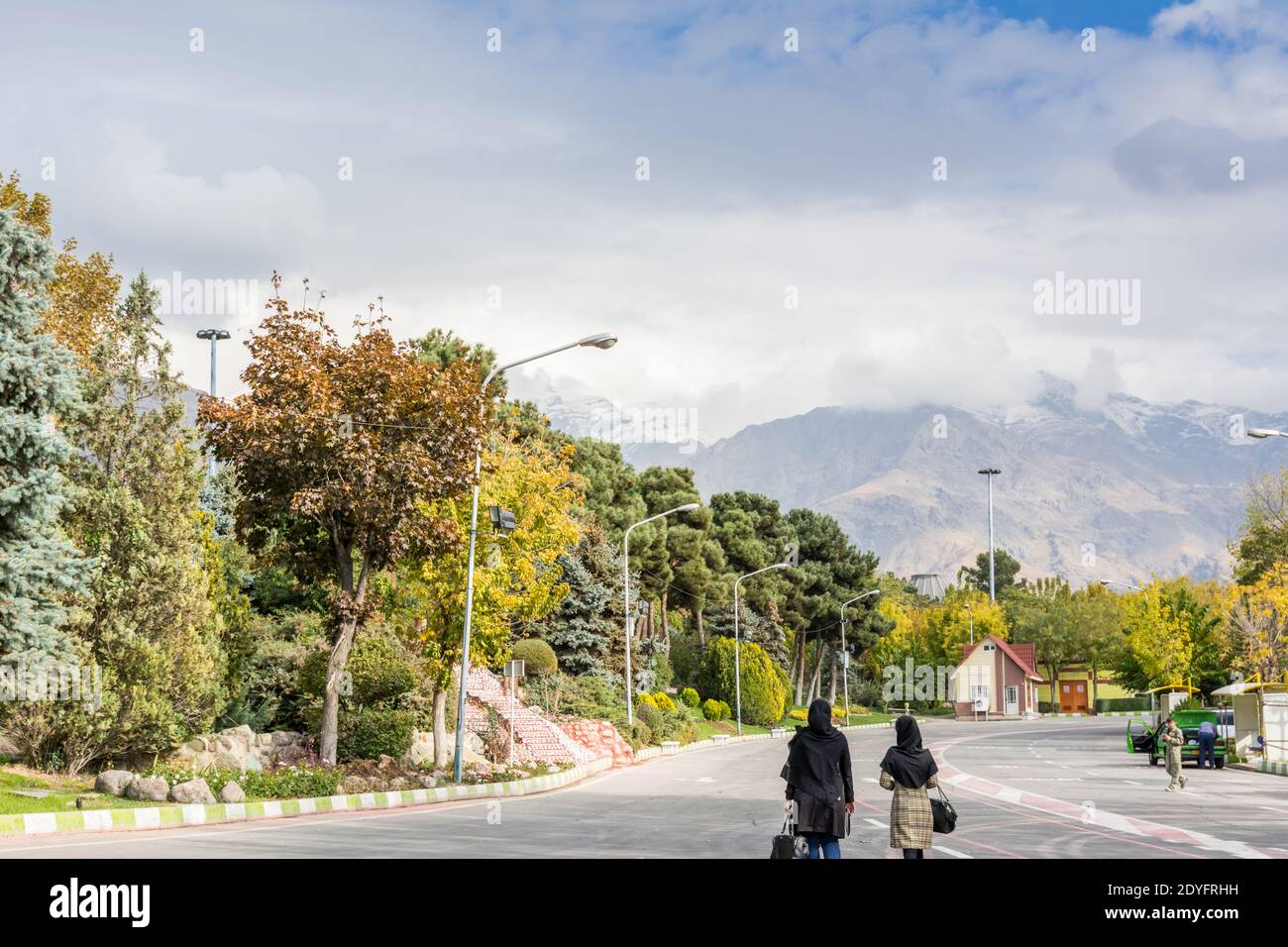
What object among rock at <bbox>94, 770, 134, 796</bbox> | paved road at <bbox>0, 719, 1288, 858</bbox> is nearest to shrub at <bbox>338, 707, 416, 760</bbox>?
paved road at <bbox>0, 719, 1288, 858</bbox>

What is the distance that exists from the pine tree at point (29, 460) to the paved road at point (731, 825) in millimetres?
4509

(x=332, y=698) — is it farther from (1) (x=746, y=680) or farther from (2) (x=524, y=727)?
(1) (x=746, y=680)

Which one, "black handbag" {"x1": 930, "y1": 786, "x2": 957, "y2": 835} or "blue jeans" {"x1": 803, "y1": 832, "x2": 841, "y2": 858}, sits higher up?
"black handbag" {"x1": 930, "y1": 786, "x2": 957, "y2": 835}

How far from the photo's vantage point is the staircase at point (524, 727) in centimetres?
3950

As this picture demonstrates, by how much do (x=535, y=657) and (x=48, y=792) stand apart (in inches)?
1027

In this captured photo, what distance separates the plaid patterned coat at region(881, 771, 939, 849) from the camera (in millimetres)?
11789

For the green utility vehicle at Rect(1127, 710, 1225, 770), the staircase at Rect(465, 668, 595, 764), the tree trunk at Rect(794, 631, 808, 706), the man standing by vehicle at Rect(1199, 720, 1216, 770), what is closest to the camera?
the staircase at Rect(465, 668, 595, 764)

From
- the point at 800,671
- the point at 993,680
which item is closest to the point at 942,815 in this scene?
the point at 800,671

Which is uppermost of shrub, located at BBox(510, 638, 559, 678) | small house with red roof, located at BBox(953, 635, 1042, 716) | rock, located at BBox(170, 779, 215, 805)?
shrub, located at BBox(510, 638, 559, 678)

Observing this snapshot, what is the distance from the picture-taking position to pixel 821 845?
11562 millimetres

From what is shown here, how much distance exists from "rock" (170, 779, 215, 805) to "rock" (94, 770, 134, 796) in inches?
32.8

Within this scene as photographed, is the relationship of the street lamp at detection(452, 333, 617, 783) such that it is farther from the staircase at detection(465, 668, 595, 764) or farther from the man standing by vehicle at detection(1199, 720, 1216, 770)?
the man standing by vehicle at detection(1199, 720, 1216, 770)

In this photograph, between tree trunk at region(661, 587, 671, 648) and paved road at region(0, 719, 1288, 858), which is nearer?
paved road at region(0, 719, 1288, 858)

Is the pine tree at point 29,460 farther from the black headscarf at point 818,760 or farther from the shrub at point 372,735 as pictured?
the black headscarf at point 818,760
